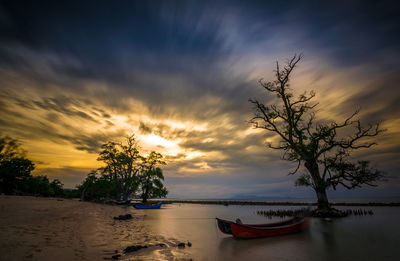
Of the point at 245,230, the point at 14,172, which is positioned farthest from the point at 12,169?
the point at 245,230

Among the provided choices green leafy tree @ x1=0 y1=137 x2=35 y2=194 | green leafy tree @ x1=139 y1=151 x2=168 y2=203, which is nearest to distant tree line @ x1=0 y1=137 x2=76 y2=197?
green leafy tree @ x1=0 y1=137 x2=35 y2=194

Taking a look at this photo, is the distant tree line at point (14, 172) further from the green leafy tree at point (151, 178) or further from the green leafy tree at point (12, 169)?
the green leafy tree at point (151, 178)

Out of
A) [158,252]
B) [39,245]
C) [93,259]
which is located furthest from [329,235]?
[39,245]

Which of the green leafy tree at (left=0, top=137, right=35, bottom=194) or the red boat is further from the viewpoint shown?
the green leafy tree at (left=0, top=137, right=35, bottom=194)

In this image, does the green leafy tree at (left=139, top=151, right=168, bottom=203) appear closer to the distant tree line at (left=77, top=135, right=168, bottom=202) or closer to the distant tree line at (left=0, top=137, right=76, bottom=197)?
the distant tree line at (left=77, top=135, right=168, bottom=202)

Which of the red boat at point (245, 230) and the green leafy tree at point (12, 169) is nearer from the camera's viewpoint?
the red boat at point (245, 230)

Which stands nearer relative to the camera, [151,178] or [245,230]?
[245,230]

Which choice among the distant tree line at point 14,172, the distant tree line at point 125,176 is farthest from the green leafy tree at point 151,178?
the distant tree line at point 14,172

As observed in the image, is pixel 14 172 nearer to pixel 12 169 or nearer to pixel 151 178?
pixel 12 169

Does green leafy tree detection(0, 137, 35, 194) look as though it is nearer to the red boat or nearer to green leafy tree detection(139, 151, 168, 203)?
green leafy tree detection(139, 151, 168, 203)

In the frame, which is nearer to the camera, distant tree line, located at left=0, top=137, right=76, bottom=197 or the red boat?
the red boat

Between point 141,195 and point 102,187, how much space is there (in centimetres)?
1210

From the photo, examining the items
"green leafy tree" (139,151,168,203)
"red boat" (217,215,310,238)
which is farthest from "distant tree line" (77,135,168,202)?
"red boat" (217,215,310,238)

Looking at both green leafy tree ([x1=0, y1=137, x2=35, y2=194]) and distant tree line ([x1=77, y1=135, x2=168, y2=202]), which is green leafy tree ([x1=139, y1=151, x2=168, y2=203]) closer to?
distant tree line ([x1=77, y1=135, x2=168, y2=202])
